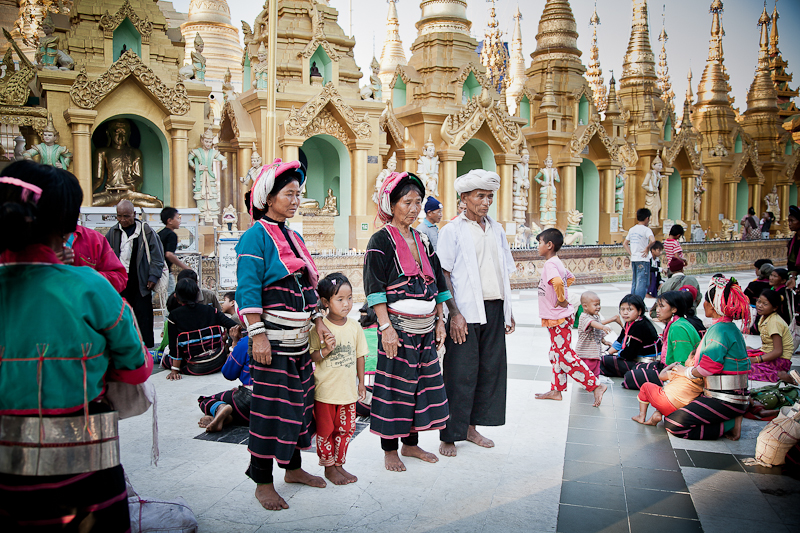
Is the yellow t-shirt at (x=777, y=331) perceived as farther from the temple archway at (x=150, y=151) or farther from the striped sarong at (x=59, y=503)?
the temple archway at (x=150, y=151)

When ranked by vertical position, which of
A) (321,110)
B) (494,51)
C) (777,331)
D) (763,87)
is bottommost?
(777,331)

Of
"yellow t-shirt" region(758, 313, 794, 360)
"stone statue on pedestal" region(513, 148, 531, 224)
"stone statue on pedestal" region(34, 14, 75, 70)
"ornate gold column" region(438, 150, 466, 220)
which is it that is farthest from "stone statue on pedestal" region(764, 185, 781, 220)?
"stone statue on pedestal" region(34, 14, 75, 70)

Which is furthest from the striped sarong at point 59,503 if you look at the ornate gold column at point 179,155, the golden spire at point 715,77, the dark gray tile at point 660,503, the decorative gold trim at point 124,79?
the golden spire at point 715,77

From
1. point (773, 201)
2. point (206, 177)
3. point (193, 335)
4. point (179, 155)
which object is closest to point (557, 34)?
point (206, 177)

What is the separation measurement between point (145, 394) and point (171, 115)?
37.3 ft

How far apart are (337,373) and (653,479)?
2.04 metres

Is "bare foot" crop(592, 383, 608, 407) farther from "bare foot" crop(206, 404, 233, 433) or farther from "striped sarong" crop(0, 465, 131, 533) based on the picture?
"striped sarong" crop(0, 465, 131, 533)

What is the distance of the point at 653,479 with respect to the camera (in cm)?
373

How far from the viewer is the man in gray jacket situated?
20.5ft

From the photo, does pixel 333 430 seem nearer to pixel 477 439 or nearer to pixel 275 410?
pixel 275 410

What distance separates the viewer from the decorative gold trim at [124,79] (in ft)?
37.9

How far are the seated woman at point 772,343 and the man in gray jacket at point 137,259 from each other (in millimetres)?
5990

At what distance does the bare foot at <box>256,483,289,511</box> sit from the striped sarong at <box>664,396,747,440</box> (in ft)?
9.68

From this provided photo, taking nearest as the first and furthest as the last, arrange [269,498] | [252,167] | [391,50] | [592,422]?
[269,498]
[592,422]
[252,167]
[391,50]
